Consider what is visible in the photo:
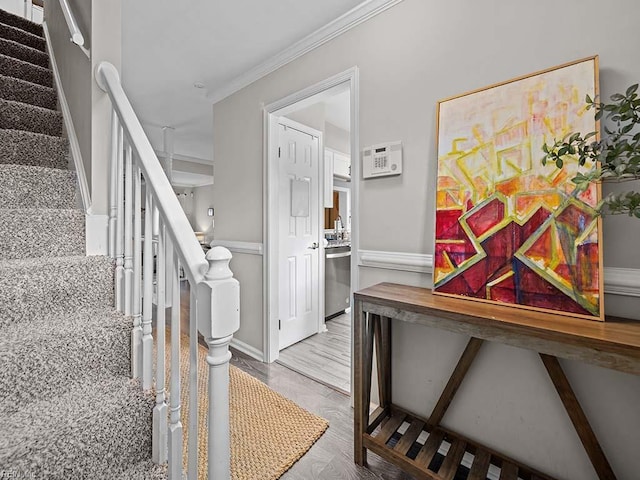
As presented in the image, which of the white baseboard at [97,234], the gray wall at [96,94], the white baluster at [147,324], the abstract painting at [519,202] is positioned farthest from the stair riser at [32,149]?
the abstract painting at [519,202]

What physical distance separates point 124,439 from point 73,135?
1.57 meters

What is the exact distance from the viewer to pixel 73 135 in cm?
163

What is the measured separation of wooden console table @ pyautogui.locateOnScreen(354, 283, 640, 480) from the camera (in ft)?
3.18

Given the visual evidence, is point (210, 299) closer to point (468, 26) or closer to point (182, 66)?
point (468, 26)

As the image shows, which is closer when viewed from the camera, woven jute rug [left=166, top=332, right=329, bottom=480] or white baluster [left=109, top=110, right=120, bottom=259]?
white baluster [left=109, top=110, right=120, bottom=259]

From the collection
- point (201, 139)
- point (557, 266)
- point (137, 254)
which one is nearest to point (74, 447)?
point (137, 254)

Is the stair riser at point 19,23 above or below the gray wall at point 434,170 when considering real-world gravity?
above

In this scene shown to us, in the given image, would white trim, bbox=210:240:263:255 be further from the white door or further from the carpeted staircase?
the carpeted staircase

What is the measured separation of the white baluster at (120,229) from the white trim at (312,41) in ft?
4.94

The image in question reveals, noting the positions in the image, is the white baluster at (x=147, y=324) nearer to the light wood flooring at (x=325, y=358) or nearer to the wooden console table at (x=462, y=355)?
the wooden console table at (x=462, y=355)

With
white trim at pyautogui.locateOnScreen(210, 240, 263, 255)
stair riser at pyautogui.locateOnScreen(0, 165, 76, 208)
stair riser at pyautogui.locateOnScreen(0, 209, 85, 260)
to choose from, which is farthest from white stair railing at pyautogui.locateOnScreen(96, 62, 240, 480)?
white trim at pyautogui.locateOnScreen(210, 240, 263, 255)

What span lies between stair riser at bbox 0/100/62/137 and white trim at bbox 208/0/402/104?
143 centimetres

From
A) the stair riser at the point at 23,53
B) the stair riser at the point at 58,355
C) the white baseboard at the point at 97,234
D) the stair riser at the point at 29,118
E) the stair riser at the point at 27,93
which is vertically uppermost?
the stair riser at the point at 23,53

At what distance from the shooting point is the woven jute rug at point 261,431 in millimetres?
1455
